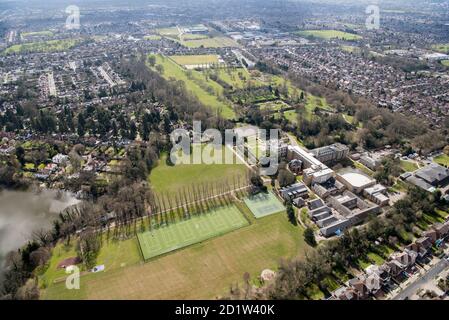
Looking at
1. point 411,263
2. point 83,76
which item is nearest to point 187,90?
point 83,76

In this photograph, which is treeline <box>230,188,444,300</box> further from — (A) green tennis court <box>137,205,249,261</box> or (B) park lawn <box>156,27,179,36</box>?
(B) park lawn <box>156,27,179,36</box>

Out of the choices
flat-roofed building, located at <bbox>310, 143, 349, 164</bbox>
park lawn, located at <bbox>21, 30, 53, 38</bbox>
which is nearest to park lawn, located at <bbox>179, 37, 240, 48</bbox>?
park lawn, located at <bbox>21, 30, 53, 38</bbox>

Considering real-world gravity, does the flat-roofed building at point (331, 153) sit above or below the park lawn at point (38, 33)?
below

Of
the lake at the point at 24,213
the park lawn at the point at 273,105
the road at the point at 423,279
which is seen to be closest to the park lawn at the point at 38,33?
the park lawn at the point at 273,105

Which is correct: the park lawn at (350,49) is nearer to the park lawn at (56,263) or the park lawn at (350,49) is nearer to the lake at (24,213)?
the lake at (24,213)

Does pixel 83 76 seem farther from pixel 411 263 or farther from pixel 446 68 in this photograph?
pixel 446 68
